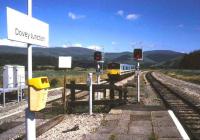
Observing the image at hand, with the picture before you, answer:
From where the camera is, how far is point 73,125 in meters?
12.7

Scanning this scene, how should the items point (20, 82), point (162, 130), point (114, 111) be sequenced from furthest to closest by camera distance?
point (20, 82), point (114, 111), point (162, 130)

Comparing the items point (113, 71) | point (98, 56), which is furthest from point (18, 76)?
point (113, 71)

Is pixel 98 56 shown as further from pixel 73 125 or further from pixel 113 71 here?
pixel 113 71

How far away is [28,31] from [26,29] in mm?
77

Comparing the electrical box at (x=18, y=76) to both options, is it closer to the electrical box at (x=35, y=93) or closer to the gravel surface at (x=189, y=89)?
the gravel surface at (x=189, y=89)

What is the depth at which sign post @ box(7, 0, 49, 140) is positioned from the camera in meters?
6.10

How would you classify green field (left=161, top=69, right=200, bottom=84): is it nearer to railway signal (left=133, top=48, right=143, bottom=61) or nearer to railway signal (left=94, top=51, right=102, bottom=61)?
railway signal (left=94, top=51, right=102, bottom=61)

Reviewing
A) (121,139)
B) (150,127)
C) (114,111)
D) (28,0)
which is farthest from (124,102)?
(28,0)

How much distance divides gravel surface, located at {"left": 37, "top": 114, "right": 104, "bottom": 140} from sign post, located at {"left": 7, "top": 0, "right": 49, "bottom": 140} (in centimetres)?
357

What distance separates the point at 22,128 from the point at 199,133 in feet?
15.8

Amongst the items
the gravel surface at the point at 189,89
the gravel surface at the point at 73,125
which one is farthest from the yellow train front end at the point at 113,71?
the gravel surface at the point at 73,125

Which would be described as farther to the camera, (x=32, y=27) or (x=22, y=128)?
(x=22, y=128)

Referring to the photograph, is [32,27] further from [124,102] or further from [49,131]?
[124,102]

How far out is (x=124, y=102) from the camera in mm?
17156
